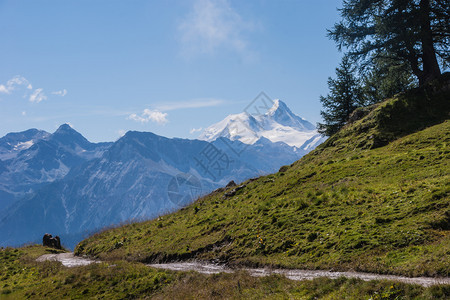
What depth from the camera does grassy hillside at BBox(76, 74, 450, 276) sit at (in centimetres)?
1436

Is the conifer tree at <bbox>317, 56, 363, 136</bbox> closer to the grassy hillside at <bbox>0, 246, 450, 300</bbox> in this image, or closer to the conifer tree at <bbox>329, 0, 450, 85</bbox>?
the conifer tree at <bbox>329, 0, 450, 85</bbox>

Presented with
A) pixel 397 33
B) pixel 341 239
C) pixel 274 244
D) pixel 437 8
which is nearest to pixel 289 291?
pixel 341 239

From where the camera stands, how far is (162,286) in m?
18.8

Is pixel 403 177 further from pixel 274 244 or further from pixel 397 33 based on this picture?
pixel 397 33

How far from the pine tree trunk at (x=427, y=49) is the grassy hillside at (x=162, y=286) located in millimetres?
29373

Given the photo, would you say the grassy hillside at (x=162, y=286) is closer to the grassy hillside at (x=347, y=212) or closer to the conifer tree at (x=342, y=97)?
the grassy hillside at (x=347, y=212)

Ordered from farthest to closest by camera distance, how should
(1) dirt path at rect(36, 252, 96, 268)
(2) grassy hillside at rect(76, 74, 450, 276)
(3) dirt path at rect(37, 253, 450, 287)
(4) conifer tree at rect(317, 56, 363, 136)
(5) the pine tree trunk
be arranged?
1. (4) conifer tree at rect(317, 56, 363, 136)
2. (5) the pine tree trunk
3. (1) dirt path at rect(36, 252, 96, 268)
4. (2) grassy hillside at rect(76, 74, 450, 276)
5. (3) dirt path at rect(37, 253, 450, 287)

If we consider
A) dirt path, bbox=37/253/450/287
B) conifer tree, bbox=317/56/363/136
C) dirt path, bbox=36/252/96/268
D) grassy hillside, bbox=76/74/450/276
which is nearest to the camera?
dirt path, bbox=37/253/450/287

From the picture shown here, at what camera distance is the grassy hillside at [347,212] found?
1436 cm

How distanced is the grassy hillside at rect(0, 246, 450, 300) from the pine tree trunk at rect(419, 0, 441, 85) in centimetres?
2937

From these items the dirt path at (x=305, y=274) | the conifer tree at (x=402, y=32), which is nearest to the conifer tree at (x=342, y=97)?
the conifer tree at (x=402, y=32)

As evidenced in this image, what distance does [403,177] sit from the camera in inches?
802


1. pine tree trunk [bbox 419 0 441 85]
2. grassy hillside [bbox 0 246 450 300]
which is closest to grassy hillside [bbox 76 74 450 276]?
grassy hillside [bbox 0 246 450 300]

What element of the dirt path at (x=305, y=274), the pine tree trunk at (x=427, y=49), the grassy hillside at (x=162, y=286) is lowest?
the dirt path at (x=305, y=274)
